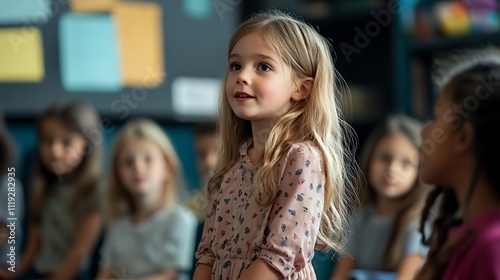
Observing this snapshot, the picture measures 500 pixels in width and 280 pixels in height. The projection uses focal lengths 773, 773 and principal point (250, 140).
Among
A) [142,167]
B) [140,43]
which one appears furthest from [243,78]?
[140,43]

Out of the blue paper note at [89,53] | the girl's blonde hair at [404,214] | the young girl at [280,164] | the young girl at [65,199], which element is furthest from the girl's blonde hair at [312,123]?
the blue paper note at [89,53]

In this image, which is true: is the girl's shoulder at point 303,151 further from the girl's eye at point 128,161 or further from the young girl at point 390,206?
the girl's eye at point 128,161

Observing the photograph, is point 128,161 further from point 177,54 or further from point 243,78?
point 243,78

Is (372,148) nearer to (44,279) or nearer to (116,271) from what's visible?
(116,271)

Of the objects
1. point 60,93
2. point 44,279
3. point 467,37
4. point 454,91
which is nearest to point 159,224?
point 44,279

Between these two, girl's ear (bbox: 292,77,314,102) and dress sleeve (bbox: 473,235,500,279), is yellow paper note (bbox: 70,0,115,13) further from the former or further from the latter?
dress sleeve (bbox: 473,235,500,279)

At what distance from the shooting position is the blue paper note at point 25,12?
3010mm

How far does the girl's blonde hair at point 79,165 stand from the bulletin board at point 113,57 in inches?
12.5

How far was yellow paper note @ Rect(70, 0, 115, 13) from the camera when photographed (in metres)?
3.25

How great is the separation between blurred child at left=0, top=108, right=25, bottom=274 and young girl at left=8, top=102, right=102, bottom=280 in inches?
3.2

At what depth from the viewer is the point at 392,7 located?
12.2ft

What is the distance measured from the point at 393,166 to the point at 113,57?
1505 mm

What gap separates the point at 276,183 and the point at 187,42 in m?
2.59

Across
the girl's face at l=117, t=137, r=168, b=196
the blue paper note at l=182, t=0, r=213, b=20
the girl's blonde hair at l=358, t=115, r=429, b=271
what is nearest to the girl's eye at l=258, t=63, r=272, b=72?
the girl's blonde hair at l=358, t=115, r=429, b=271
